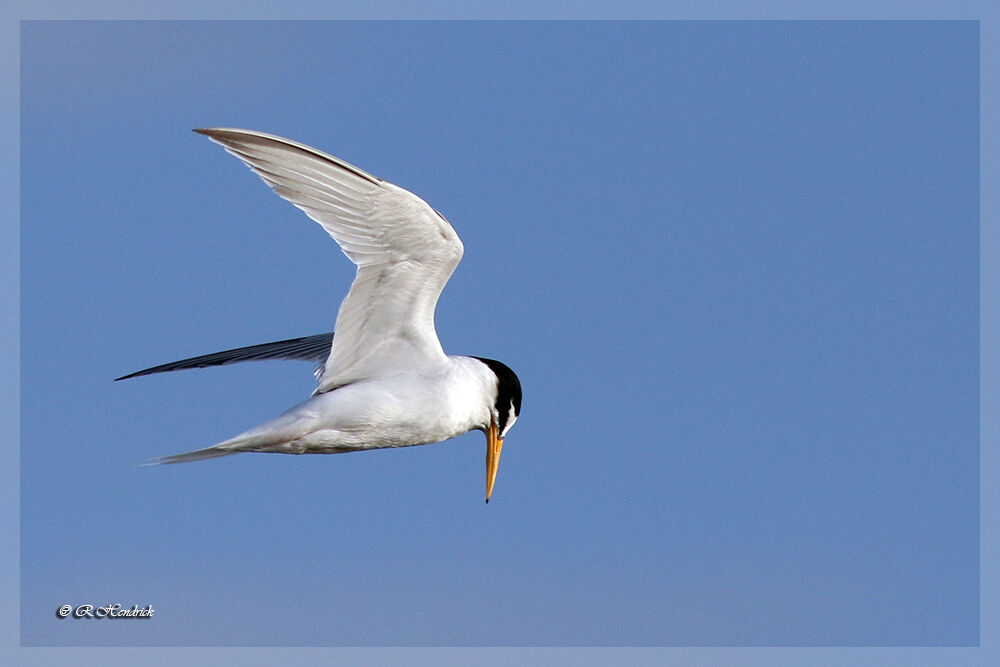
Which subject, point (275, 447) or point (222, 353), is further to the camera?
point (222, 353)

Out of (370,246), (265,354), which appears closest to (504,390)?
(370,246)

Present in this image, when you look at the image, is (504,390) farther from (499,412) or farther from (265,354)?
(265,354)

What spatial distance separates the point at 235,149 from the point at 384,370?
5.55 ft

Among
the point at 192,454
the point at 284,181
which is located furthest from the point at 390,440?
the point at 284,181

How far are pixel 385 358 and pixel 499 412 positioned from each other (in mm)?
810

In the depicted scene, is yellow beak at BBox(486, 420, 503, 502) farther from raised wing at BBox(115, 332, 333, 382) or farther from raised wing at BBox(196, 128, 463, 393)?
raised wing at BBox(115, 332, 333, 382)

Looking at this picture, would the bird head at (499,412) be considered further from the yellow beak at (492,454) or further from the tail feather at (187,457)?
the tail feather at (187,457)

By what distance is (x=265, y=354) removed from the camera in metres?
8.28

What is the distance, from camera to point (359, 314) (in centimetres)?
702

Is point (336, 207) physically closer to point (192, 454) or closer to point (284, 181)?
point (284, 181)

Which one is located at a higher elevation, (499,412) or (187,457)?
(499,412)

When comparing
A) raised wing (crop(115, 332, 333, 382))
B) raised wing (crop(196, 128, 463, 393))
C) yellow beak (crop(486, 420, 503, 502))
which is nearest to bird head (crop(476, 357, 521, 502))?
yellow beak (crop(486, 420, 503, 502))

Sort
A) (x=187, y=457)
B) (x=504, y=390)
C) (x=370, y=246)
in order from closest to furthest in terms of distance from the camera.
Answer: (x=370, y=246) → (x=187, y=457) → (x=504, y=390)

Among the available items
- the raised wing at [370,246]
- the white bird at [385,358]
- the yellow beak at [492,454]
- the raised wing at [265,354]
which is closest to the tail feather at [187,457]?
the white bird at [385,358]
